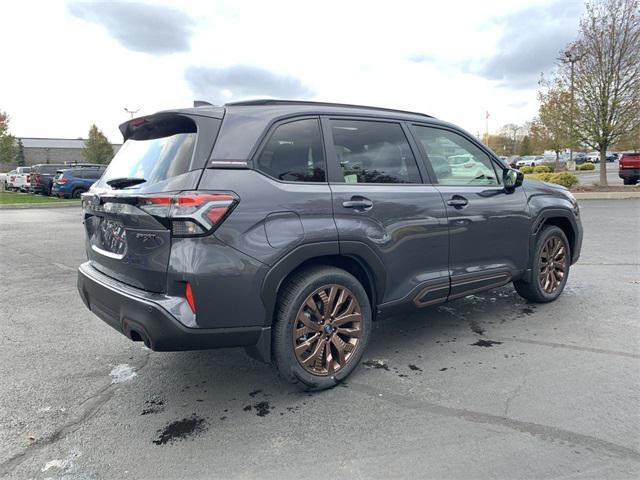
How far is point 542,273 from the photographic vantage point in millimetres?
4965

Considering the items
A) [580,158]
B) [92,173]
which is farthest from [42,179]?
[580,158]

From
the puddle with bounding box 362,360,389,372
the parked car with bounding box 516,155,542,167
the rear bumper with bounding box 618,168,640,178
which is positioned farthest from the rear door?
the parked car with bounding box 516,155,542,167

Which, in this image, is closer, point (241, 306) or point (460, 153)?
point (241, 306)

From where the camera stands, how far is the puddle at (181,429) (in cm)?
269

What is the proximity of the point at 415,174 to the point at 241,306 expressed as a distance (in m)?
1.84

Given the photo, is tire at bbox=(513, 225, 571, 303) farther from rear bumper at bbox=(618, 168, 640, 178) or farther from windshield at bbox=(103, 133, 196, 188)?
rear bumper at bbox=(618, 168, 640, 178)

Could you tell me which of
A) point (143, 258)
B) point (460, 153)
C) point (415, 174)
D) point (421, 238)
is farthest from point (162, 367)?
point (460, 153)

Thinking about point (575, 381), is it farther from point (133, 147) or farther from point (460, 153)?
point (133, 147)

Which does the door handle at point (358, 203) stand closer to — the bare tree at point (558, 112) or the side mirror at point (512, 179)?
the side mirror at point (512, 179)

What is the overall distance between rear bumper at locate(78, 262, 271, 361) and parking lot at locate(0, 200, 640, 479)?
496 millimetres

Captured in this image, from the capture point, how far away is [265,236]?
2.82 m

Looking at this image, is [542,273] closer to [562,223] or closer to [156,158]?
[562,223]

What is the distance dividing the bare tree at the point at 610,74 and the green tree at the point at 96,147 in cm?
5139

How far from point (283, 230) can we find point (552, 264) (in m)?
3.50
